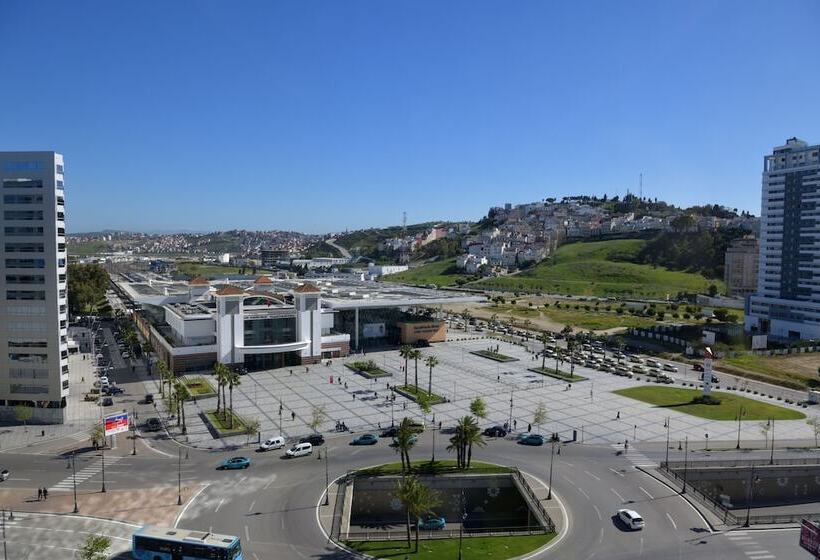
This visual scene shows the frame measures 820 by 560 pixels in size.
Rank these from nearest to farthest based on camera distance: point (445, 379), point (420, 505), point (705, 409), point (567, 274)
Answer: point (420, 505), point (705, 409), point (445, 379), point (567, 274)

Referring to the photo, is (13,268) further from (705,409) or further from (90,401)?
(705,409)

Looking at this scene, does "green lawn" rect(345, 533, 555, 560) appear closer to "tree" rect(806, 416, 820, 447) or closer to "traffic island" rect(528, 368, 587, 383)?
"tree" rect(806, 416, 820, 447)

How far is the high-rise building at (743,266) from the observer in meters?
147

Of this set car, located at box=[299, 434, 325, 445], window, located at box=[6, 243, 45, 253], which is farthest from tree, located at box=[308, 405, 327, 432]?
window, located at box=[6, 243, 45, 253]

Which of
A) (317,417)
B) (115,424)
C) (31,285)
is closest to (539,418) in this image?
(317,417)

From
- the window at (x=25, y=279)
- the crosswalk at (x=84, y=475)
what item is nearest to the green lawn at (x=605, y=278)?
the window at (x=25, y=279)

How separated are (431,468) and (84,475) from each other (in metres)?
23.2

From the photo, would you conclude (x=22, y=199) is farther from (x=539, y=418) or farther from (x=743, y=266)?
(x=743, y=266)

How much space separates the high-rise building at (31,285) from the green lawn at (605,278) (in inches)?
5159

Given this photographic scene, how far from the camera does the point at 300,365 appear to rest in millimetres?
75250

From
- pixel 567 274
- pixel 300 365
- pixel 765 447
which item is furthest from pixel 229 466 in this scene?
pixel 567 274

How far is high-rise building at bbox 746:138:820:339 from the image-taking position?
313 feet

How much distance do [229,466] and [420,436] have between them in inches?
593

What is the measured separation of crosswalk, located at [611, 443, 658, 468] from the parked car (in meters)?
25.4
